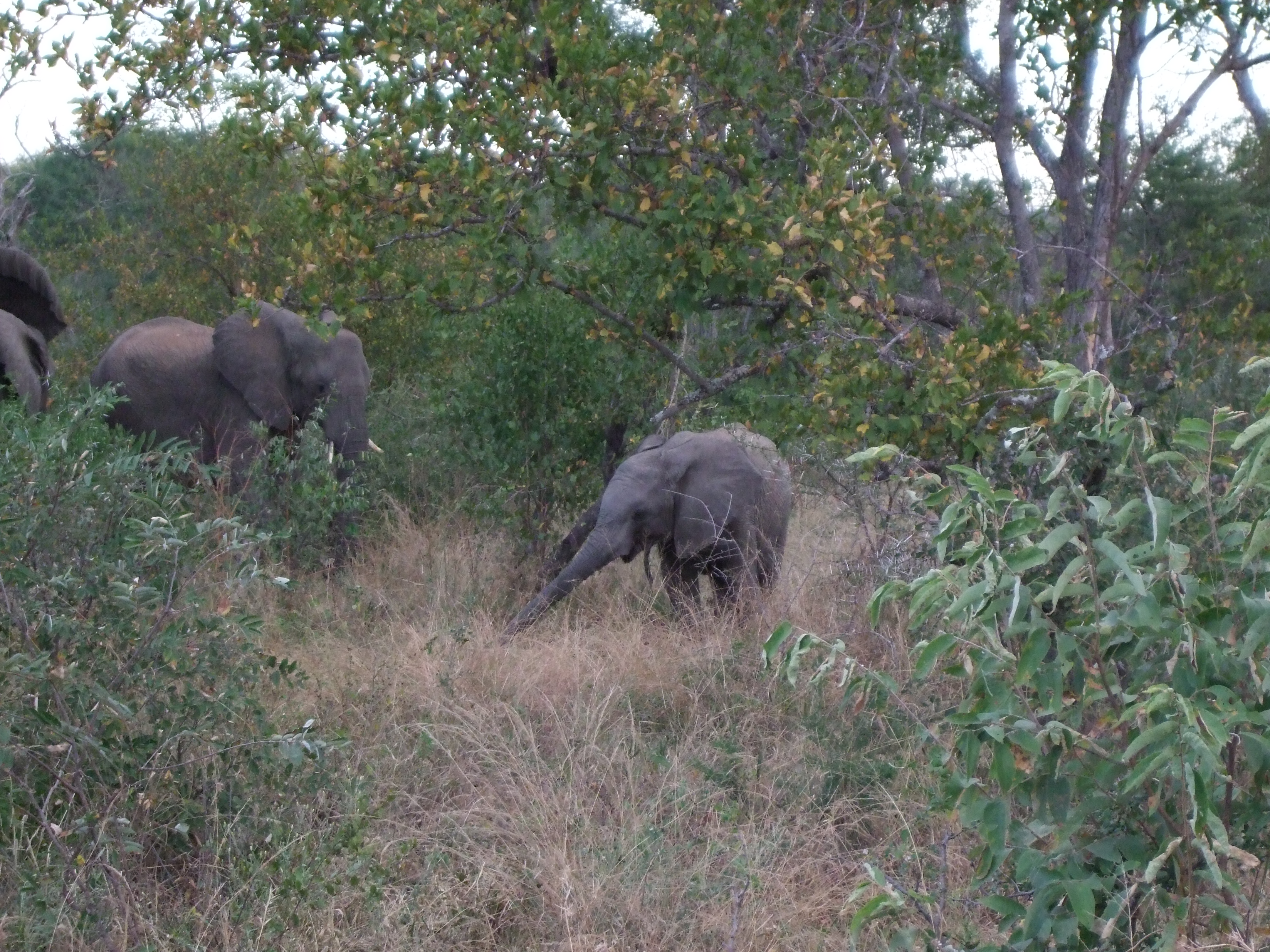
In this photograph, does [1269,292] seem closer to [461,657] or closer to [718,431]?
[718,431]

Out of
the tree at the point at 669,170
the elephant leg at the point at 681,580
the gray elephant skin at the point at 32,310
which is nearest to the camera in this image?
the tree at the point at 669,170

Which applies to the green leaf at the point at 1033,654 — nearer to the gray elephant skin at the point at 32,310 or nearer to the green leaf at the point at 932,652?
the green leaf at the point at 932,652

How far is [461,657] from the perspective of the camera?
20.6ft

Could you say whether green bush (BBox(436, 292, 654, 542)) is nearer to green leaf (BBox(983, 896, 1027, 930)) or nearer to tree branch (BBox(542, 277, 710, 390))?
tree branch (BBox(542, 277, 710, 390))

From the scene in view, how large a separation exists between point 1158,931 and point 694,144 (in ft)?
11.5

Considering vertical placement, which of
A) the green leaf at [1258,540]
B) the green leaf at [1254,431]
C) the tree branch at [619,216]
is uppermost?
the tree branch at [619,216]

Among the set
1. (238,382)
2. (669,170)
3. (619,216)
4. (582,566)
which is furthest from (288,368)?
(669,170)

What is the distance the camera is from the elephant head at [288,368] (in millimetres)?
10062

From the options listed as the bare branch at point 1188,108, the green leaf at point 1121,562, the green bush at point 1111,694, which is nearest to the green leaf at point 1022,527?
the green bush at point 1111,694

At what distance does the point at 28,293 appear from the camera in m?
9.01

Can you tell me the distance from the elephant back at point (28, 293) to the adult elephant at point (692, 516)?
385cm

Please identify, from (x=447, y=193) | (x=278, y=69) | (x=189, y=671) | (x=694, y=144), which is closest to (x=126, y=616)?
(x=189, y=671)

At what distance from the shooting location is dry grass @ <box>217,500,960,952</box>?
406cm

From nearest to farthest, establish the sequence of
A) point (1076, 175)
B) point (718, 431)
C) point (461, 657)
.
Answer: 1. point (1076, 175)
2. point (461, 657)
3. point (718, 431)
